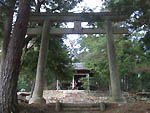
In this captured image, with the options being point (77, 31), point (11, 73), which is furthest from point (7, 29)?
point (77, 31)

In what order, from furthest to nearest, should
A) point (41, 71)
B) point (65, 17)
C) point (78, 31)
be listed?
1. point (78, 31)
2. point (65, 17)
3. point (41, 71)

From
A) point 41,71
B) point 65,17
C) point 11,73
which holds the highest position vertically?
point 65,17

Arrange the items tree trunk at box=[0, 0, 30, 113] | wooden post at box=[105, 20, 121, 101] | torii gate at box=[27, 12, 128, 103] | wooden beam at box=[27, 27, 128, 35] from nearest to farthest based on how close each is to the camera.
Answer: tree trunk at box=[0, 0, 30, 113]
wooden post at box=[105, 20, 121, 101]
torii gate at box=[27, 12, 128, 103]
wooden beam at box=[27, 27, 128, 35]

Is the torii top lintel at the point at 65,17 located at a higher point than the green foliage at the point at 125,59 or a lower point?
higher

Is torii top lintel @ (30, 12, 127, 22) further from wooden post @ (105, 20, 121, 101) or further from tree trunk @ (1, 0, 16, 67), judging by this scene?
tree trunk @ (1, 0, 16, 67)

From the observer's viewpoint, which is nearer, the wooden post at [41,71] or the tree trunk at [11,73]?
the tree trunk at [11,73]

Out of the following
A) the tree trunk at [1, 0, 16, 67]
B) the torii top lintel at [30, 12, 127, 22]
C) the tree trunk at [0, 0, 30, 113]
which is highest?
the torii top lintel at [30, 12, 127, 22]

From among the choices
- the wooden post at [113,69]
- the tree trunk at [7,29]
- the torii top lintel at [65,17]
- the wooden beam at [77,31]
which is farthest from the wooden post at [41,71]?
the wooden post at [113,69]

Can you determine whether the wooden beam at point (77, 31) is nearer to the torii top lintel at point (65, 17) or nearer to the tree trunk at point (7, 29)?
the torii top lintel at point (65, 17)

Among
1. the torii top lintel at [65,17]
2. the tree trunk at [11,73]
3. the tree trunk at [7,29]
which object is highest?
the torii top lintel at [65,17]

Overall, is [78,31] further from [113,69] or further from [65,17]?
[113,69]

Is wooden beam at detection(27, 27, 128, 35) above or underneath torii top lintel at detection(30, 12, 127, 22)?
underneath

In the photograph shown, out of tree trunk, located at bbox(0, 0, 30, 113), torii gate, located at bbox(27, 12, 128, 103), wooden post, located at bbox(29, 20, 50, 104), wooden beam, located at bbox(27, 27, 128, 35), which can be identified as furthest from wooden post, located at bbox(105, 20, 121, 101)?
tree trunk, located at bbox(0, 0, 30, 113)

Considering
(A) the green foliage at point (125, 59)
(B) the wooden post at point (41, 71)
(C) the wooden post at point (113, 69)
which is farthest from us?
(A) the green foliage at point (125, 59)
